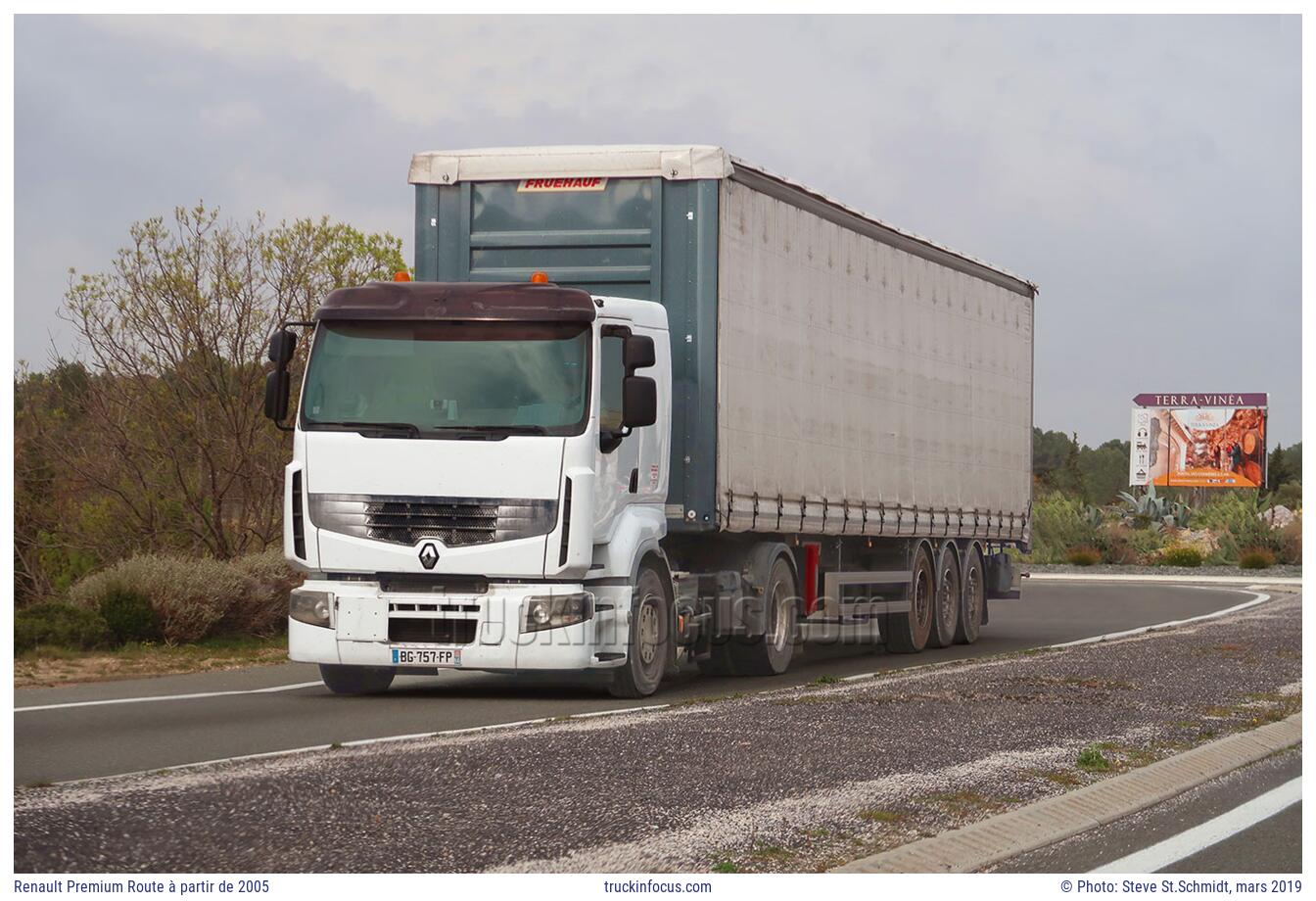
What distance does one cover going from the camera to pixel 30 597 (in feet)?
86.1

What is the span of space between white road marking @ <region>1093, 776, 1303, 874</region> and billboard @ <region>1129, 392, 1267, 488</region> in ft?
194

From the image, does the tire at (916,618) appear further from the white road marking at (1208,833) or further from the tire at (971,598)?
the white road marking at (1208,833)

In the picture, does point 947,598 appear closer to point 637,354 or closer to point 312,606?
point 637,354

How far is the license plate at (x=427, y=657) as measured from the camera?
1373 cm

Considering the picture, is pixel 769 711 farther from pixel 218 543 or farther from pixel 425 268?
pixel 218 543

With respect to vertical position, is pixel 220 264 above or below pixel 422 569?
above

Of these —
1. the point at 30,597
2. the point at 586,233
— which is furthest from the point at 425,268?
the point at 30,597

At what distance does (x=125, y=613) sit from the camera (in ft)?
61.4

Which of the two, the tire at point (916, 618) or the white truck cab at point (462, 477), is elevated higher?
the white truck cab at point (462, 477)

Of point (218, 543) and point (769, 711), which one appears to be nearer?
point (769, 711)

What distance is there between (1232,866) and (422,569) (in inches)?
297

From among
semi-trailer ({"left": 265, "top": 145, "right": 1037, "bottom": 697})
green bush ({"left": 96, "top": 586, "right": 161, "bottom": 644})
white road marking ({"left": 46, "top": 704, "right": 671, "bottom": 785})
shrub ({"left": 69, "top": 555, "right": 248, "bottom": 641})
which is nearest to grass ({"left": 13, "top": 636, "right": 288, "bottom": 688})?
green bush ({"left": 96, "top": 586, "right": 161, "bottom": 644})

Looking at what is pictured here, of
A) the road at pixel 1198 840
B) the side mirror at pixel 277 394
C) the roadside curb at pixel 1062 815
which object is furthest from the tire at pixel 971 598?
the road at pixel 1198 840

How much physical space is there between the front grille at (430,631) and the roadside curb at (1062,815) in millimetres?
5443
